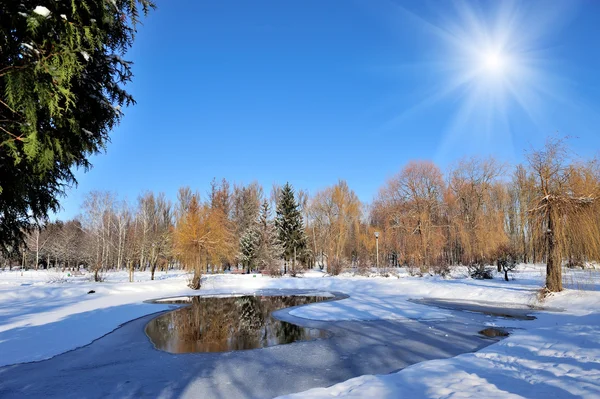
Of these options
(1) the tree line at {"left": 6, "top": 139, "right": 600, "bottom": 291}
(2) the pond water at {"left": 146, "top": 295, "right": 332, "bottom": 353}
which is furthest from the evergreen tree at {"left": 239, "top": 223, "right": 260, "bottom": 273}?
(2) the pond water at {"left": 146, "top": 295, "right": 332, "bottom": 353}

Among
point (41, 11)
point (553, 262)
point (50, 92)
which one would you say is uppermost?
point (41, 11)

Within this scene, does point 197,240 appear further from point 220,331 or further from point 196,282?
point 220,331

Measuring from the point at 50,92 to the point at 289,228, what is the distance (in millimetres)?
36166

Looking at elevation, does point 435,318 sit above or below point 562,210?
below

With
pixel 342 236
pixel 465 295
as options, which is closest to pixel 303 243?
pixel 342 236

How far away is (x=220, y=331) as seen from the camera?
10.5 meters

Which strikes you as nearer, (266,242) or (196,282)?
(196,282)

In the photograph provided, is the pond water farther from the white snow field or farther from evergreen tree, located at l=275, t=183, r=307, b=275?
evergreen tree, located at l=275, t=183, r=307, b=275

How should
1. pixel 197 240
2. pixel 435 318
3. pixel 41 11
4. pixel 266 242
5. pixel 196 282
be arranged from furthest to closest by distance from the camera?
pixel 266 242 → pixel 196 282 → pixel 197 240 → pixel 435 318 → pixel 41 11

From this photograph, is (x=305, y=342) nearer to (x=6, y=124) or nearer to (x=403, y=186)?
(x=6, y=124)

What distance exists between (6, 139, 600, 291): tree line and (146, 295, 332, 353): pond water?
14.0 ft

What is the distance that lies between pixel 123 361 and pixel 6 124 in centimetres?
507

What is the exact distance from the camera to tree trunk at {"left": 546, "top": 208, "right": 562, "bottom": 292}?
44.8 ft

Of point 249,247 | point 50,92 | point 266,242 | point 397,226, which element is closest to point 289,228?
point 266,242
